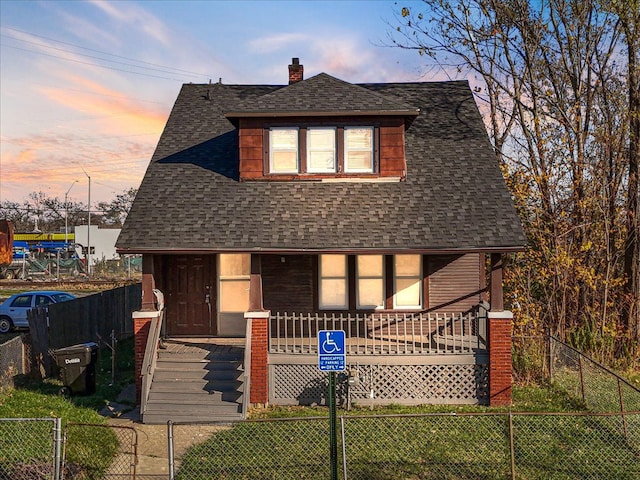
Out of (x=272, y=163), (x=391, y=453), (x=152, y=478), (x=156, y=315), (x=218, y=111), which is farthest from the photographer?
(x=218, y=111)

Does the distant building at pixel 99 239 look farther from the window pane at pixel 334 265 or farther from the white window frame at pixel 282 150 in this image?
the window pane at pixel 334 265

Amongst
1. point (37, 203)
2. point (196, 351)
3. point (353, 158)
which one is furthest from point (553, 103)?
point (37, 203)

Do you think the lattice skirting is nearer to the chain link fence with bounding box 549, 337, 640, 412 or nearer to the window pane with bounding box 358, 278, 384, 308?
the chain link fence with bounding box 549, 337, 640, 412

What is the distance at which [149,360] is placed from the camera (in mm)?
11664

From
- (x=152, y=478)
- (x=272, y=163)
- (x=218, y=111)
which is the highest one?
(x=218, y=111)

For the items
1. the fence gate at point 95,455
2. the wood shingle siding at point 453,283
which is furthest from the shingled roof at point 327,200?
the fence gate at point 95,455

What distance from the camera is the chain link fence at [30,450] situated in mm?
7621

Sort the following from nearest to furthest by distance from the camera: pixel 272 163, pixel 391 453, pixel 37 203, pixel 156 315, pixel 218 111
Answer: pixel 391 453 → pixel 156 315 → pixel 272 163 → pixel 218 111 → pixel 37 203

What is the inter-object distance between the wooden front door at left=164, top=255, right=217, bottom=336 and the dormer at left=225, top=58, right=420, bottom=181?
261 centimetres

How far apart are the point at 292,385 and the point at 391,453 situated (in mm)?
3729

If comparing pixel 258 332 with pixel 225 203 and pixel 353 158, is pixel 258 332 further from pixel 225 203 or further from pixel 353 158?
pixel 353 158

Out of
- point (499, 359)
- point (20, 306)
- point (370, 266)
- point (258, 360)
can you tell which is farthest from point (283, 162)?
point (20, 306)

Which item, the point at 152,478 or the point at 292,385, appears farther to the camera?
the point at 292,385

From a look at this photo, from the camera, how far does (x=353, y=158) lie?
1449 cm
